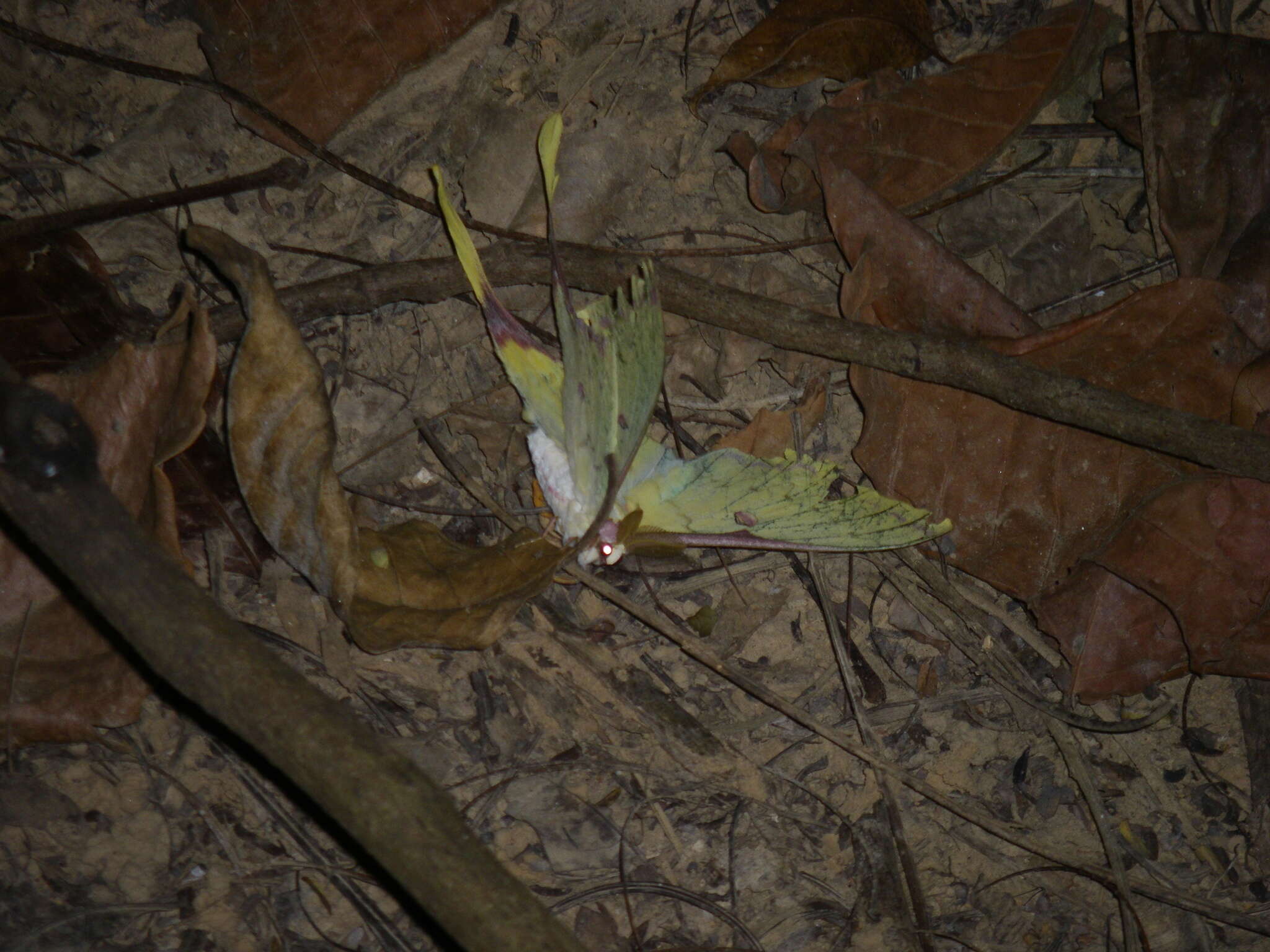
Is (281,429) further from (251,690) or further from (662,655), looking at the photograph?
(662,655)

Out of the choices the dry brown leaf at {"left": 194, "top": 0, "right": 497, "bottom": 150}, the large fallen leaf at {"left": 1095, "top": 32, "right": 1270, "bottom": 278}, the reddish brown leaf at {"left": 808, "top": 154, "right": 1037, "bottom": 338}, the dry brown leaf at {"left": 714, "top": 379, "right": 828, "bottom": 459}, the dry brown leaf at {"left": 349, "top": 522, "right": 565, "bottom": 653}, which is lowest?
the dry brown leaf at {"left": 349, "top": 522, "right": 565, "bottom": 653}

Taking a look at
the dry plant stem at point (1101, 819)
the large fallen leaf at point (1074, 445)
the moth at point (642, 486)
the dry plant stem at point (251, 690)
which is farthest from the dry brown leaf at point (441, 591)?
the dry plant stem at point (1101, 819)

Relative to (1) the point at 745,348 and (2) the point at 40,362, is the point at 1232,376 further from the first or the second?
(2) the point at 40,362

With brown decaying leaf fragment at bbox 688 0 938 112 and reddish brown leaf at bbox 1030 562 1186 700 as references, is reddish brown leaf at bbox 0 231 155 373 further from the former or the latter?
reddish brown leaf at bbox 1030 562 1186 700

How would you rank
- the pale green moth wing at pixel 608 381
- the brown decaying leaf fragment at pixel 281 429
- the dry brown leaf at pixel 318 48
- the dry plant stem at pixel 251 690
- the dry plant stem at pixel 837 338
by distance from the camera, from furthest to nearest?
1. the dry brown leaf at pixel 318 48
2. the dry plant stem at pixel 837 338
3. the brown decaying leaf fragment at pixel 281 429
4. the pale green moth wing at pixel 608 381
5. the dry plant stem at pixel 251 690

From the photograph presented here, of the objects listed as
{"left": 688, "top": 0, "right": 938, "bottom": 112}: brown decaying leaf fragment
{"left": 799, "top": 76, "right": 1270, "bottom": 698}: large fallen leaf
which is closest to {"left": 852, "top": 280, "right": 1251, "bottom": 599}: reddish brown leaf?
{"left": 799, "top": 76, "right": 1270, "bottom": 698}: large fallen leaf

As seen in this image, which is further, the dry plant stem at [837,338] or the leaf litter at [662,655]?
the leaf litter at [662,655]

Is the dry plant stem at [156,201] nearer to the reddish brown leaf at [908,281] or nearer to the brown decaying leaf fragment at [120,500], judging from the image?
the brown decaying leaf fragment at [120,500]

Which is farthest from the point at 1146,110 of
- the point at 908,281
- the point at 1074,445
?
the point at 1074,445
